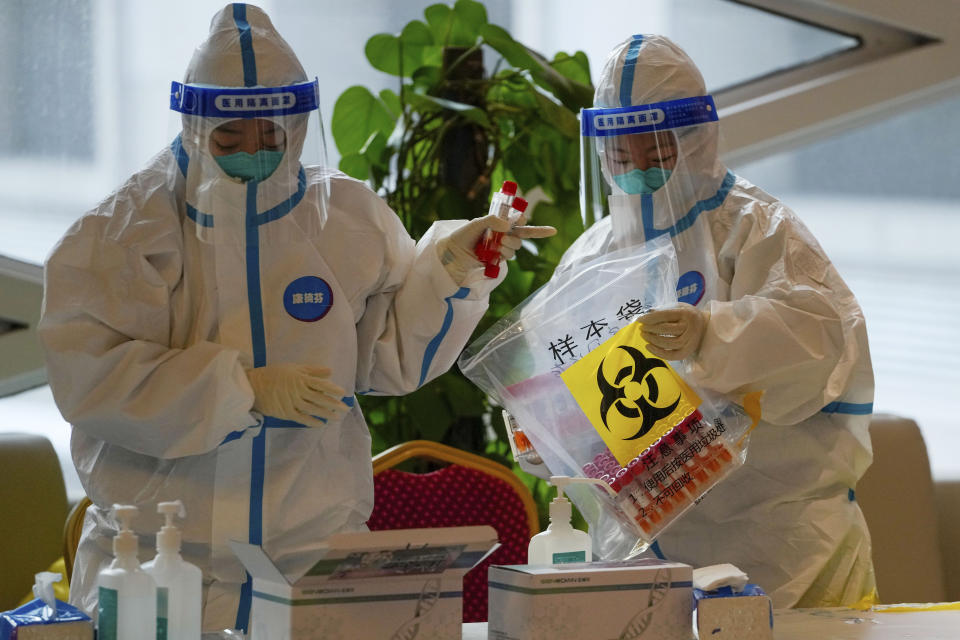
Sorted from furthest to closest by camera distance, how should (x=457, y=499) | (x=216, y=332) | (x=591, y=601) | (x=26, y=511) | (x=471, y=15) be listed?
(x=471, y=15) < (x=26, y=511) < (x=457, y=499) < (x=216, y=332) < (x=591, y=601)

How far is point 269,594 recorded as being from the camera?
119 cm

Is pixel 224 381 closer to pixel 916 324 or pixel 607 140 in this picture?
pixel 607 140

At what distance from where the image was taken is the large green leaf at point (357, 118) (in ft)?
9.00

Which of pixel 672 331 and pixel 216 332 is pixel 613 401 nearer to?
pixel 672 331

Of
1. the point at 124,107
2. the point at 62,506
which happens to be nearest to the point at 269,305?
the point at 62,506

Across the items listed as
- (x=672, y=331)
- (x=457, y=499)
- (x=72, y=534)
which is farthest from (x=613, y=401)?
(x=72, y=534)

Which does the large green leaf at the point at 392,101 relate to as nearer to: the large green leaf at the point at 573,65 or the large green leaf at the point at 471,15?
the large green leaf at the point at 471,15

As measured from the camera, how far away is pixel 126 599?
44.7 inches

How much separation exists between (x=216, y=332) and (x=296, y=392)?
0.62 ft

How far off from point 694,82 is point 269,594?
45.7 inches

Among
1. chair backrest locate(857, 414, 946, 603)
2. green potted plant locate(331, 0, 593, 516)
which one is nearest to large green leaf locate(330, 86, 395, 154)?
green potted plant locate(331, 0, 593, 516)

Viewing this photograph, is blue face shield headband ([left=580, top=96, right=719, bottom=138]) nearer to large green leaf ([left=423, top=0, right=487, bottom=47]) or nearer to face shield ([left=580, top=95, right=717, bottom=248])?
face shield ([left=580, top=95, right=717, bottom=248])

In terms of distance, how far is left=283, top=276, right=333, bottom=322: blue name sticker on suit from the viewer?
164cm

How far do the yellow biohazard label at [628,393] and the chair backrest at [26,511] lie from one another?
57.2 inches
